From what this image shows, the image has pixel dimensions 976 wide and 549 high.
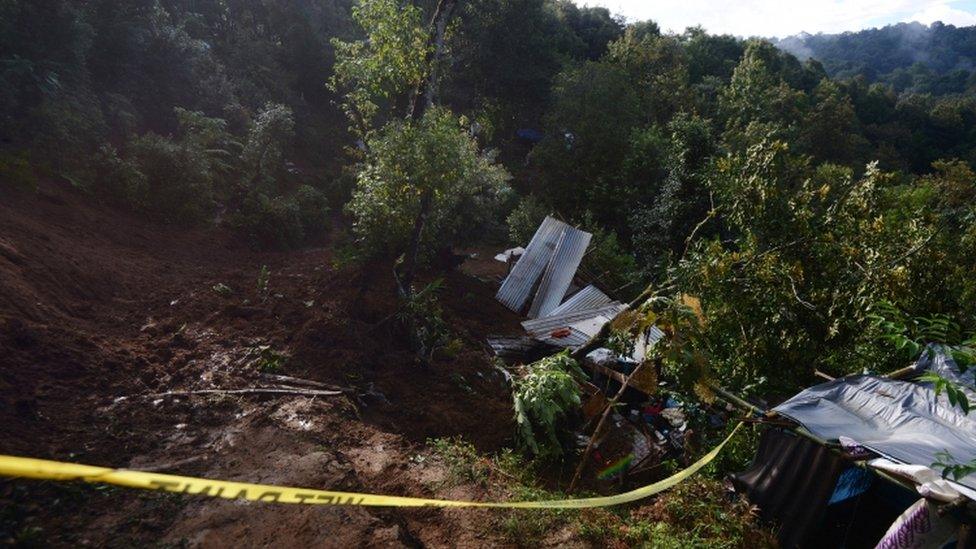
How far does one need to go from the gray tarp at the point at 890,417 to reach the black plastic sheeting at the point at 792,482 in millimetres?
249

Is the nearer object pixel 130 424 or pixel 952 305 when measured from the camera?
pixel 130 424

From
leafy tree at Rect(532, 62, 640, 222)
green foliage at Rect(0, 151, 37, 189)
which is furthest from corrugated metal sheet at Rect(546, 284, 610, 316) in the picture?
green foliage at Rect(0, 151, 37, 189)

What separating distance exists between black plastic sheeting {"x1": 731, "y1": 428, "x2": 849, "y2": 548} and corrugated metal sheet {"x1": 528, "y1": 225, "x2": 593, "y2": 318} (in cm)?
532

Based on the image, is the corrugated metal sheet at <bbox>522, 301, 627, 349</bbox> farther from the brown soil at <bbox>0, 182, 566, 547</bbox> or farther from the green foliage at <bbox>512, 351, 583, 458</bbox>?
the green foliage at <bbox>512, 351, 583, 458</bbox>

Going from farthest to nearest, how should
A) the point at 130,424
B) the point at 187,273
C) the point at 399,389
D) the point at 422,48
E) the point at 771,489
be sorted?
1. the point at 187,273
2. the point at 422,48
3. the point at 399,389
4. the point at 771,489
5. the point at 130,424

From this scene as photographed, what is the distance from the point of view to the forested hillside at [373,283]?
429cm

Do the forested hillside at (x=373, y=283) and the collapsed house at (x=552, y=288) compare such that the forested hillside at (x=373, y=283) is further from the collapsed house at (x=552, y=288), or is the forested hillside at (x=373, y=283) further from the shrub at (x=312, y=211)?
the collapsed house at (x=552, y=288)

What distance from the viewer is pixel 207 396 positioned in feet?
15.7

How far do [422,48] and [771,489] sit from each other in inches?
253

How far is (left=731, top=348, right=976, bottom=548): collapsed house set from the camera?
11.8 ft

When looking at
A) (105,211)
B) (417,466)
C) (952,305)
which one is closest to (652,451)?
(417,466)

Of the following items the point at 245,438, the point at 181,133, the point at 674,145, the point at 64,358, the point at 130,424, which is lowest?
the point at 245,438

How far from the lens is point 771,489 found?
4504 mm

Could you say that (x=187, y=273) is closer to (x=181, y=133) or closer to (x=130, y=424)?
(x=130, y=424)
